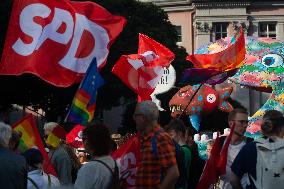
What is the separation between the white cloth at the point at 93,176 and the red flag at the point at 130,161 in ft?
2.21

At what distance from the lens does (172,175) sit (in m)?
5.67

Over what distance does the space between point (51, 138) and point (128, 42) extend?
91.3 feet

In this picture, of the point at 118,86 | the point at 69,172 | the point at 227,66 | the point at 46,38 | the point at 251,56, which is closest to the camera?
the point at 69,172

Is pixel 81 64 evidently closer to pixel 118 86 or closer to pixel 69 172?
pixel 69 172

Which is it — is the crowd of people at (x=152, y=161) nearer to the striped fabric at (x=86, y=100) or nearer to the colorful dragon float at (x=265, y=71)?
the striped fabric at (x=86, y=100)

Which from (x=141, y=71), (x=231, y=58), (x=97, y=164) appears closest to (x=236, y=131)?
(x=97, y=164)

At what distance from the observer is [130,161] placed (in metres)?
6.32

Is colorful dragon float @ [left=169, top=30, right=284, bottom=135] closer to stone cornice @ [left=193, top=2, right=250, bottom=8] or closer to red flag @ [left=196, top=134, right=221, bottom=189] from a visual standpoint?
red flag @ [left=196, top=134, right=221, bottom=189]

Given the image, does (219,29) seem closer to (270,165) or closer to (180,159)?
(180,159)

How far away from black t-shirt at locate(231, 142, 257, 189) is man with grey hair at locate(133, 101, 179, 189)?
49cm

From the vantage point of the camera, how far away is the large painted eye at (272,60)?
56.2 ft

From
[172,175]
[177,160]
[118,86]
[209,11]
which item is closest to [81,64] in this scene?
[177,160]

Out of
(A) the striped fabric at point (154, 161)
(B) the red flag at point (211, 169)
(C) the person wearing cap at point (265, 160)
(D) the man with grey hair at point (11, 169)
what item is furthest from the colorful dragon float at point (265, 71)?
(D) the man with grey hair at point (11, 169)

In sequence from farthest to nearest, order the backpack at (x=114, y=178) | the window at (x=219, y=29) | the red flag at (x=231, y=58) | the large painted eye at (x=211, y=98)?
the window at (x=219, y=29) → the large painted eye at (x=211, y=98) → the red flag at (x=231, y=58) → the backpack at (x=114, y=178)
